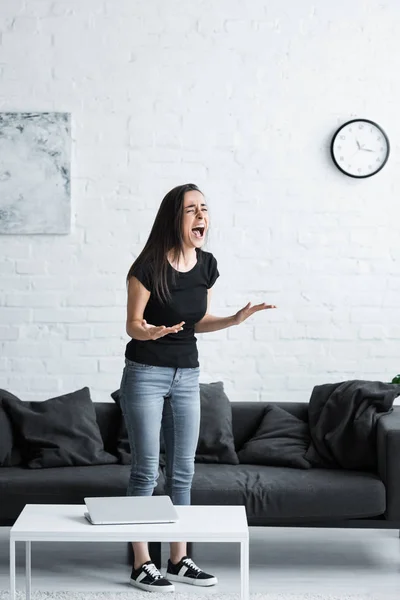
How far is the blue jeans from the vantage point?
11.0 ft

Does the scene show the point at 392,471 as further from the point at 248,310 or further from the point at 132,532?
the point at 132,532

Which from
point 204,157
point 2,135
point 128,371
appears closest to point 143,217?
point 204,157

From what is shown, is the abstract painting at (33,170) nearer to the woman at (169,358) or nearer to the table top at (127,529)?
the woman at (169,358)

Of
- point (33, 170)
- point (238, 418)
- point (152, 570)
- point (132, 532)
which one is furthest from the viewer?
point (33, 170)

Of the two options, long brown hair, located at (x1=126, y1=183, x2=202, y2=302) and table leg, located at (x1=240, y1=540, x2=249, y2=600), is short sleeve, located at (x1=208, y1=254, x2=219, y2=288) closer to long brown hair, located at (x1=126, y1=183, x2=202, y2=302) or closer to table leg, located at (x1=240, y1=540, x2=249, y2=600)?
long brown hair, located at (x1=126, y1=183, x2=202, y2=302)

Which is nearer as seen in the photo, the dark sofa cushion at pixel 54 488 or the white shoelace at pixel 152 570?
the white shoelace at pixel 152 570

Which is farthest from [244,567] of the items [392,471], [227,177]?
[227,177]

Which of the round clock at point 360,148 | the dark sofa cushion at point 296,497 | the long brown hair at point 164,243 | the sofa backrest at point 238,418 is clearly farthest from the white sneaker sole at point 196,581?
the round clock at point 360,148

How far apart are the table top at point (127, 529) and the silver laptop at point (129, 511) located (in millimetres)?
16

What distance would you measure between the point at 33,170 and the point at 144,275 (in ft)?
5.70

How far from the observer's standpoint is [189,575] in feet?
11.3

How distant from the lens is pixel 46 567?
376 cm

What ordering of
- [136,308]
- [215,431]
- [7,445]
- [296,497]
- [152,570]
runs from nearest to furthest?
[136,308]
[152,570]
[296,497]
[7,445]
[215,431]

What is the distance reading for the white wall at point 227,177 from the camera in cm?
482
